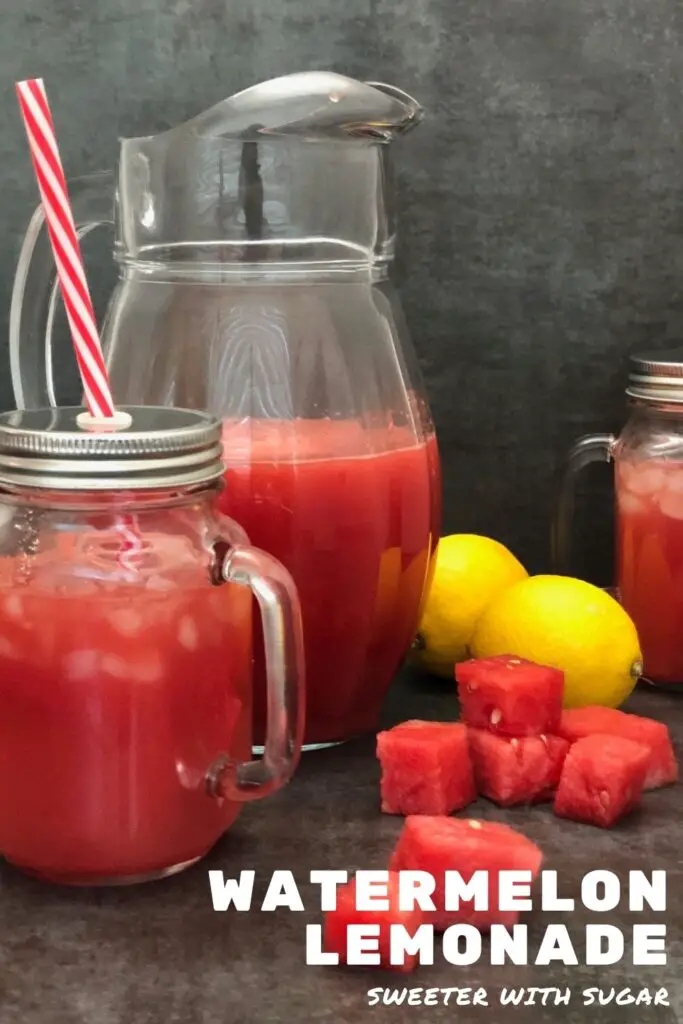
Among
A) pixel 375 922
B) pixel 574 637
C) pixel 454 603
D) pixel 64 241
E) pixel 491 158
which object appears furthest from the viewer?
pixel 491 158

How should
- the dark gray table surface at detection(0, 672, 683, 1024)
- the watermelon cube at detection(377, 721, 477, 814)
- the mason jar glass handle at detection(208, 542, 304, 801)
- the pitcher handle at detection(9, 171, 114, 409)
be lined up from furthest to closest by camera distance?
the pitcher handle at detection(9, 171, 114, 409), the watermelon cube at detection(377, 721, 477, 814), the mason jar glass handle at detection(208, 542, 304, 801), the dark gray table surface at detection(0, 672, 683, 1024)

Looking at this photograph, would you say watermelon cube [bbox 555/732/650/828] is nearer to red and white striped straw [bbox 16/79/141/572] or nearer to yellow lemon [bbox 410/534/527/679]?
yellow lemon [bbox 410/534/527/679]

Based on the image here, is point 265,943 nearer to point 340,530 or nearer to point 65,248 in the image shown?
point 340,530

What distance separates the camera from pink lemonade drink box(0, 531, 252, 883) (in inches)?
27.5

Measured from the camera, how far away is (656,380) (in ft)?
3.48

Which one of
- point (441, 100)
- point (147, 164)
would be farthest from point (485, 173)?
point (147, 164)

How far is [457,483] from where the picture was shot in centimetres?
128

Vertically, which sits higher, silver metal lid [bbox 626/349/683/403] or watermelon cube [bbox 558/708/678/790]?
silver metal lid [bbox 626/349/683/403]

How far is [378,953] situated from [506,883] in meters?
0.09

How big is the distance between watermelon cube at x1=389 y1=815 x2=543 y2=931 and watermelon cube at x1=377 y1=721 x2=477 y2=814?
9 cm

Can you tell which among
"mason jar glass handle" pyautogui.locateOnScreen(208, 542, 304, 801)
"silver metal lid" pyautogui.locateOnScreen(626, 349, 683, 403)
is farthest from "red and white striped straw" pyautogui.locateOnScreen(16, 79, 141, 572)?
"silver metal lid" pyautogui.locateOnScreen(626, 349, 683, 403)

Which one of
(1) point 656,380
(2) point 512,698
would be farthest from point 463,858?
(1) point 656,380

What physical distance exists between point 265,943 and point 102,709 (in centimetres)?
15

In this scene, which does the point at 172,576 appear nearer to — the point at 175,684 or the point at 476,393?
the point at 175,684
